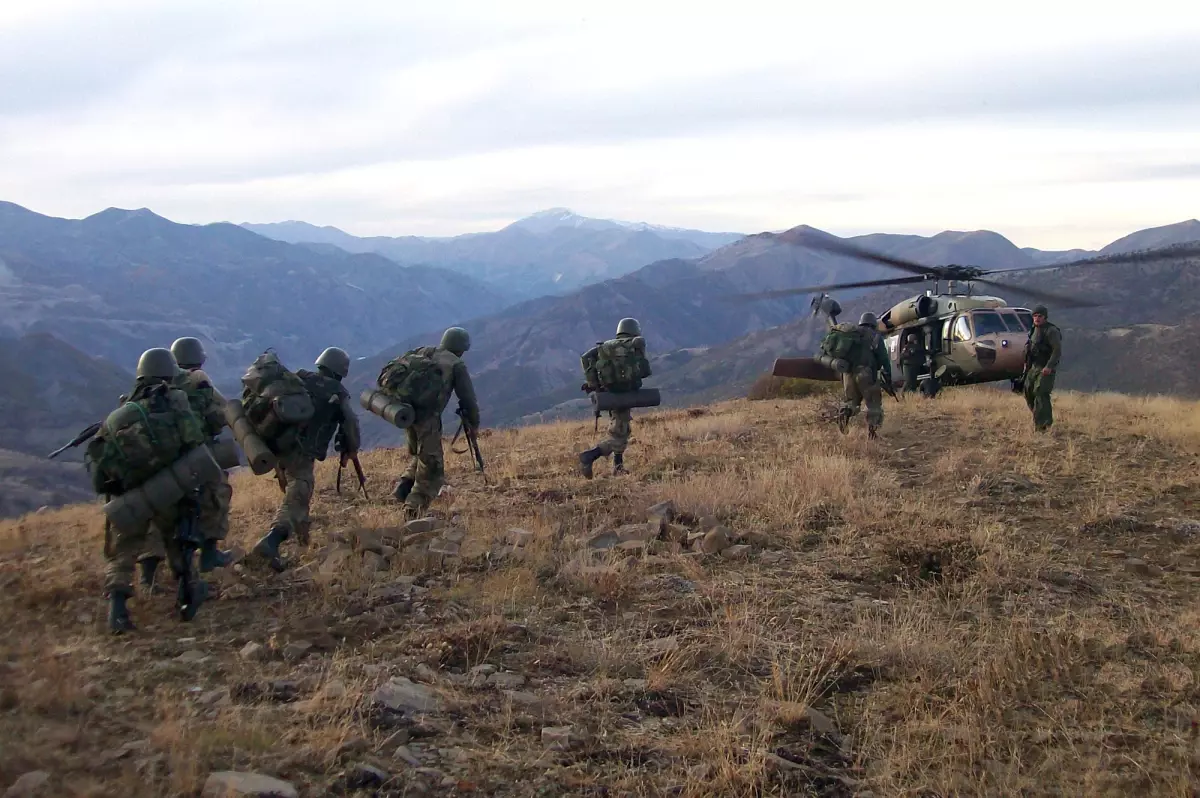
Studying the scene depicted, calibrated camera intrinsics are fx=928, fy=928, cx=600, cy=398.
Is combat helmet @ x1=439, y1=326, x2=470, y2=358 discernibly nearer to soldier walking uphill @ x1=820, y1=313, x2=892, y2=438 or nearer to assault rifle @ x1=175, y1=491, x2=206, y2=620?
assault rifle @ x1=175, y1=491, x2=206, y2=620

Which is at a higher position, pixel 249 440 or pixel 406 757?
pixel 249 440

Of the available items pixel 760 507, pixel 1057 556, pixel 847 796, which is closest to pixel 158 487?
pixel 847 796

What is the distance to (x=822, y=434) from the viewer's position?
13.1 meters

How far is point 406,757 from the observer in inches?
148

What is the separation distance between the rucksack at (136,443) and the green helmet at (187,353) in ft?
6.65

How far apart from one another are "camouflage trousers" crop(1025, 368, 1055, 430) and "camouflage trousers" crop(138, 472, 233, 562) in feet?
34.5

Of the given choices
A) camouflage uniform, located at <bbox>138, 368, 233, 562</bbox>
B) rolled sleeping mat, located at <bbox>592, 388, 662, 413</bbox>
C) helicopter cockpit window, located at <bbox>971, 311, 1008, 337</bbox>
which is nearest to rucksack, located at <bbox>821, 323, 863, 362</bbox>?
rolled sleeping mat, located at <bbox>592, 388, 662, 413</bbox>

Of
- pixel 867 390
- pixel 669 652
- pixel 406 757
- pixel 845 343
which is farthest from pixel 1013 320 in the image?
pixel 406 757

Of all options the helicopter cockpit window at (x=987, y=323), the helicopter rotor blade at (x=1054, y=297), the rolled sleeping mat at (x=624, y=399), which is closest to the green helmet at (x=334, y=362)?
the rolled sleeping mat at (x=624, y=399)

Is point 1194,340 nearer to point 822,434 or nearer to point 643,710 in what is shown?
point 822,434

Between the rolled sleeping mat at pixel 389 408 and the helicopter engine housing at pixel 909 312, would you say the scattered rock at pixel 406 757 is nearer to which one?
the rolled sleeping mat at pixel 389 408

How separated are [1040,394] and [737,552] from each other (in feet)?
24.9

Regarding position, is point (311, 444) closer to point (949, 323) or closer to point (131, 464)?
point (131, 464)

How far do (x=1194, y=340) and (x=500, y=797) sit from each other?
7032cm
